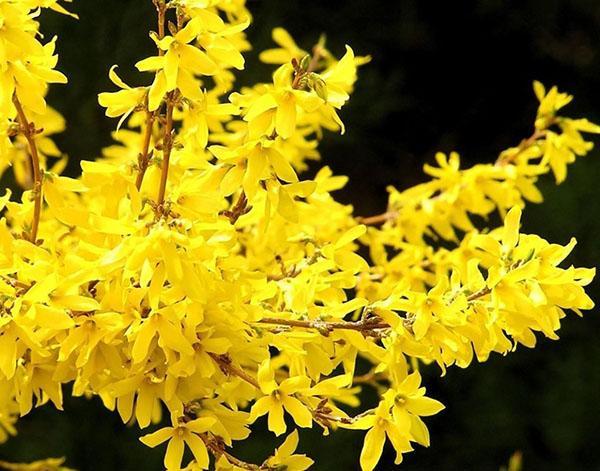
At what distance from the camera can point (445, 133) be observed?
3.33 metres

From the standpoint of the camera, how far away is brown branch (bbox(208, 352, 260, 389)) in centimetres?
100

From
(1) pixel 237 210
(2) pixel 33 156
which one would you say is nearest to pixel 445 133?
(1) pixel 237 210

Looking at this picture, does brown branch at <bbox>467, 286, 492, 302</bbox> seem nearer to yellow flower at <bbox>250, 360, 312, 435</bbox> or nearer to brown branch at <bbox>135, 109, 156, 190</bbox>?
yellow flower at <bbox>250, 360, 312, 435</bbox>

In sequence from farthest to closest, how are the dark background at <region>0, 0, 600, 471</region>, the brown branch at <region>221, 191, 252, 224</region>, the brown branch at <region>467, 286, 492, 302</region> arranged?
the dark background at <region>0, 0, 600, 471</region> → the brown branch at <region>221, 191, 252, 224</region> → the brown branch at <region>467, 286, 492, 302</region>

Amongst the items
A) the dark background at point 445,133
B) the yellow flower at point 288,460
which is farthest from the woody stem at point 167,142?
the dark background at point 445,133

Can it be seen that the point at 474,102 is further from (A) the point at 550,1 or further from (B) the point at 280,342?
(B) the point at 280,342

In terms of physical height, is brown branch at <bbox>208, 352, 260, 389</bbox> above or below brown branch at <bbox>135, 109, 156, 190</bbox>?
below

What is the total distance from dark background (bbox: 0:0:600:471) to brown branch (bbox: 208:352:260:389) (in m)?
1.47

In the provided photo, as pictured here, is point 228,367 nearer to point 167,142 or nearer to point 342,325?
point 342,325

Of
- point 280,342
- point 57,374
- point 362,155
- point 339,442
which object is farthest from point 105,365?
point 362,155

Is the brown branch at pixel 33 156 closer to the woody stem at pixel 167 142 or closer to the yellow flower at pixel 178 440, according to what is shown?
the woody stem at pixel 167 142

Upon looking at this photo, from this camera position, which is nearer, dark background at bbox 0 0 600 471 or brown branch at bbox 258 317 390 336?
brown branch at bbox 258 317 390 336

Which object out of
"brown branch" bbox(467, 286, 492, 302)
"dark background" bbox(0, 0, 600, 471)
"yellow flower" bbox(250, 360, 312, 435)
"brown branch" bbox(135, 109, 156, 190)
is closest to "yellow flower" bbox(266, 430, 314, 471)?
"yellow flower" bbox(250, 360, 312, 435)

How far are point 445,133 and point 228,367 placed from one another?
242cm
